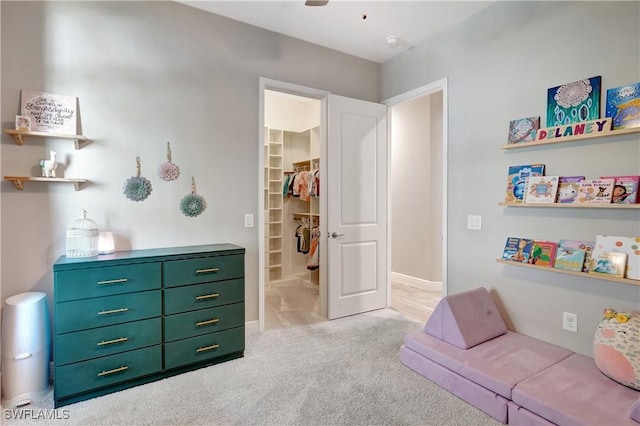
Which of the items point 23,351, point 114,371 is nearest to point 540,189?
point 114,371

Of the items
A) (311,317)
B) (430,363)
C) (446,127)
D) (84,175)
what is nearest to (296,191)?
(311,317)

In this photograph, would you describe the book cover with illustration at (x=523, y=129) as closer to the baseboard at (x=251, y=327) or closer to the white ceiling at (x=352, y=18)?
the white ceiling at (x=352, y=18)

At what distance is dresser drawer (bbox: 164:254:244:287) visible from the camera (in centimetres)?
227

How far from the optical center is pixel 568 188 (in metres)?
2.22

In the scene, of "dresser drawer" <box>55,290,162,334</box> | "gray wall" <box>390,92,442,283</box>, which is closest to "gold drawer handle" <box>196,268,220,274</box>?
"dresser drawer" <box>55,290,162,334</box>

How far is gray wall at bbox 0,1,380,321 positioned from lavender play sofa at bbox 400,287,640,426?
168cm

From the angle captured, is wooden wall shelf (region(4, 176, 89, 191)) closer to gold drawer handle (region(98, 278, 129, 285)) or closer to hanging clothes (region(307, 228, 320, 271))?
gold drawer handle (region(98, 278, 129, 285))

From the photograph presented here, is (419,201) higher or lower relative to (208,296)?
higher

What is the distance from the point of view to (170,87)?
2.63 m

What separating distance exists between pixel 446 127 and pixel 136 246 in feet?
9.51

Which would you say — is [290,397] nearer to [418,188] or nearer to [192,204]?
[192,204]

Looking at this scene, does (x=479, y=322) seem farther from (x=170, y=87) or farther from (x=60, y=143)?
(x=60, y=143)

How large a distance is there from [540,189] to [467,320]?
1.09 m

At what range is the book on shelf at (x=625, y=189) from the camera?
75.5 inches
